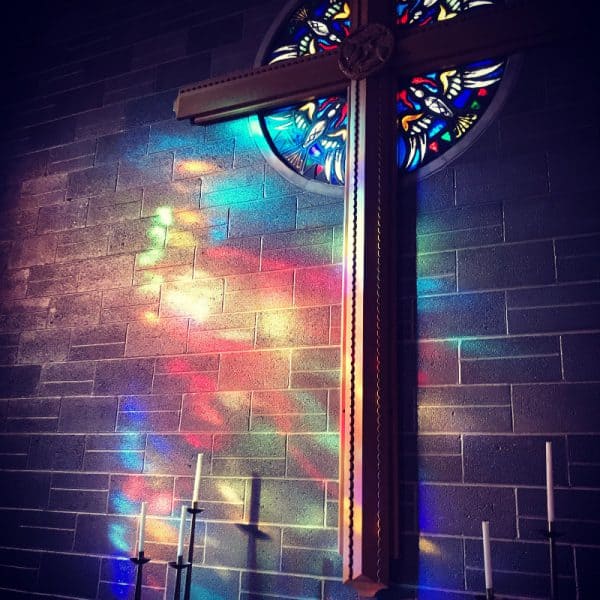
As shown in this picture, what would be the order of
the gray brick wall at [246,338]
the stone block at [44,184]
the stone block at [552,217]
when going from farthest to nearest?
1. the stone block at [44,184]
2. the stone block at [552,217]
3. the gray brick wall at [246,338]

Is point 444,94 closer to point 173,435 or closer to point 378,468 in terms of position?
point 378,468

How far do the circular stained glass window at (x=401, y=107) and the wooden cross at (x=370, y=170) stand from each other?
0.35 ft

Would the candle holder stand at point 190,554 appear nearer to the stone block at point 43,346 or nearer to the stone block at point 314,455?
the stone block at point 314,455

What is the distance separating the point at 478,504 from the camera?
8.22ft

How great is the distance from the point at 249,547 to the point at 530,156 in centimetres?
208

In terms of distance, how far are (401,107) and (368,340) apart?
1.23 meters

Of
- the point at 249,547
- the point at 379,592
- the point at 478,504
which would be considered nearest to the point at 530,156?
the point at 478,504

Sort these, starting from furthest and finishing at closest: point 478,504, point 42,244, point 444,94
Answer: point 42,244 < point 444,94 < point 478,504

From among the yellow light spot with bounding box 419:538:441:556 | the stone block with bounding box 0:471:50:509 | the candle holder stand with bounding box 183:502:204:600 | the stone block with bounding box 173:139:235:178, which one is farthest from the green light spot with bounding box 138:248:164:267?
the yellow light spot with bounding box 419:538:441:556

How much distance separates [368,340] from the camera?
2658 mm

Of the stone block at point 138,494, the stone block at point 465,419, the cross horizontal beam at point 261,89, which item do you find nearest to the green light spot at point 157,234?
the cross horizontal beam at point 261,89

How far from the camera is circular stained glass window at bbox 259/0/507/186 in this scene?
3023 millimetres

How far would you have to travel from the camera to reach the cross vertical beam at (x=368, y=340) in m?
2.47

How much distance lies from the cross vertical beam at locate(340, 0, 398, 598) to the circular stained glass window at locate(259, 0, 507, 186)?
0.14 metres
